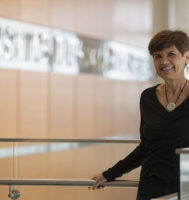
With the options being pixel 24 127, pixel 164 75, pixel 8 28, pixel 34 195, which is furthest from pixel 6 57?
pixel 164 75

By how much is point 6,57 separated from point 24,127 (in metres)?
1.05

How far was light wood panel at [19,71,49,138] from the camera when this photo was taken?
6844mm

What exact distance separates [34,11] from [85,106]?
1999 mm

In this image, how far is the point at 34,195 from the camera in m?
6.73

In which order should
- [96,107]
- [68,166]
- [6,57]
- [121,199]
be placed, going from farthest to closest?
1. [96,107]
2. [68,166]
3. [6,57]
4. [121,199]

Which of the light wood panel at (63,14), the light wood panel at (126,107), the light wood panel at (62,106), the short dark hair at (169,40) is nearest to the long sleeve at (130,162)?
the short dark hair at (169,40)

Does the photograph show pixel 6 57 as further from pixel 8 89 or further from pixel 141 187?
pixel 141 187

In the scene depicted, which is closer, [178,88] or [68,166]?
[178,88]

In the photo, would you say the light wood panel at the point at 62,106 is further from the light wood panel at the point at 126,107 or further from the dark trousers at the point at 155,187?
the dark trousers at the point at 155,187

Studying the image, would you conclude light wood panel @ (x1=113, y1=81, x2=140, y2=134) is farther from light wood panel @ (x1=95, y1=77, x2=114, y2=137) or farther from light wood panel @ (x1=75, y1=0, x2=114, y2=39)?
light wood panel @ (x1=75, y1=0, x2=114, y2=39)

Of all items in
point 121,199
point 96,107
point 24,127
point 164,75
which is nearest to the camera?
point 164,75

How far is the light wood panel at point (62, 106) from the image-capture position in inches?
295

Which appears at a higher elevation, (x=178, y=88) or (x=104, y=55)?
(x=104, y=55)

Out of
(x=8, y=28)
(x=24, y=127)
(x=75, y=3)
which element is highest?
(x=75, y=3)
